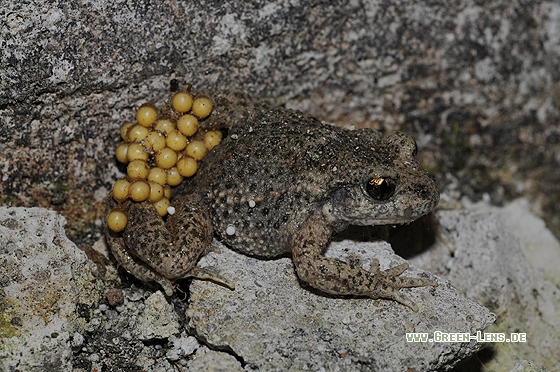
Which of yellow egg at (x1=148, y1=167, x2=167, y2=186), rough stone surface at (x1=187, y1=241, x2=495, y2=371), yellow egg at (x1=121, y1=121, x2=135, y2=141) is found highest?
yellow egg at (x1=121, y1=121, x2=135, y2=141)

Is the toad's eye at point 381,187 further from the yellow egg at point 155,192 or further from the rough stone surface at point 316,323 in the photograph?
the yellow egg at point 155,192

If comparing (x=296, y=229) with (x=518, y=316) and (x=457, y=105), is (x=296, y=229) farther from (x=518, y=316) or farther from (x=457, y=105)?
(x=457, y=105)

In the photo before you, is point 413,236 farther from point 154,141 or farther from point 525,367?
point 154,141

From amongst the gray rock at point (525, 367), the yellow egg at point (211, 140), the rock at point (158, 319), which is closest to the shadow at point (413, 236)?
the gray rock at point (525, 367)

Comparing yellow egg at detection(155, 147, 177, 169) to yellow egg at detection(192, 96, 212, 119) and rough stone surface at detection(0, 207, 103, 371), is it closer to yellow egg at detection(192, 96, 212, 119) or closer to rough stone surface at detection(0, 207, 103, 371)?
yellow egg at detection(192, 96, 212, 119)

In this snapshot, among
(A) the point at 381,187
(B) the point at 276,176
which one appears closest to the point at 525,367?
(A) the point at 381,187

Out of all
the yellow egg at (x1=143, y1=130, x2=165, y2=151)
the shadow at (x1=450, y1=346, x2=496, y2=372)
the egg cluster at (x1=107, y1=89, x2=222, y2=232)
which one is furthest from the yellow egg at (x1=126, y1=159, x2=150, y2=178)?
the shadow at (x1=450, y1=346, x2=496, y2=372)
